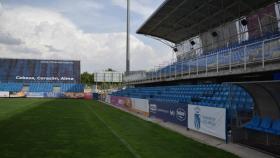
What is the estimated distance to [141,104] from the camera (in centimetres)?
2634

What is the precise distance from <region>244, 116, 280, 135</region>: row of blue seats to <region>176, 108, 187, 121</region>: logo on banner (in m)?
4.75

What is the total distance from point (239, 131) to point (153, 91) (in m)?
19.0

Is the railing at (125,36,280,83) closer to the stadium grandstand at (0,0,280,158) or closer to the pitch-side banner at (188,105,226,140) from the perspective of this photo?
the stadium grandstand at (0,0,280,158)

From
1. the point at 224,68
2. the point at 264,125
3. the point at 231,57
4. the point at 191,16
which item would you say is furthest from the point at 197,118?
the point at 191,16

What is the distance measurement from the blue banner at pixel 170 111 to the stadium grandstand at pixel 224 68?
0.06 metres

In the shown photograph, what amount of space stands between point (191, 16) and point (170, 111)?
16727mm

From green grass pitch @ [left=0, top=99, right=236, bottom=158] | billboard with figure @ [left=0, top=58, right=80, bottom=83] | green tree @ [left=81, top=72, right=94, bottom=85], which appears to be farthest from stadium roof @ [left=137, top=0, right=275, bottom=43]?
green tree @ [left=81, top=72, right=94, bottom=85]

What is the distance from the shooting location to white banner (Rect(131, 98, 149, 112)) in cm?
2465

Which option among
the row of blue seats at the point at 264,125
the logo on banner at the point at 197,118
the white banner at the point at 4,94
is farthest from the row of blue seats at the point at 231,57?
the white banner at the point at 4,94

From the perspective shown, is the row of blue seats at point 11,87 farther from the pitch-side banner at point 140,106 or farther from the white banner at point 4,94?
the pitch-side banner at point 140,106

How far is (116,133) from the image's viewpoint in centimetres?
1515

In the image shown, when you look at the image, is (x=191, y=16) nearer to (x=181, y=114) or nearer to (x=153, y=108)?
(x=153, y=108)

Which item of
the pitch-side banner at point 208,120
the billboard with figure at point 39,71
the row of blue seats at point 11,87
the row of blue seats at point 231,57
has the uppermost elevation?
the billboard with figure at point 39,71

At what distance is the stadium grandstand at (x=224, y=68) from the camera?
12.2m
